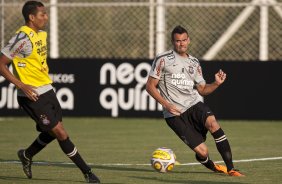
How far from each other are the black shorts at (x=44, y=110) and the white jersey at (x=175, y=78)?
1501mm

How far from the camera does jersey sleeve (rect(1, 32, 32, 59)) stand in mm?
10953

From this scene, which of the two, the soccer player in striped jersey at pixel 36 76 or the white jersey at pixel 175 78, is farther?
the white jersey at pixel 175 78

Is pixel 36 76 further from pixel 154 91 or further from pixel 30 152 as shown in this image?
pixel 154 91

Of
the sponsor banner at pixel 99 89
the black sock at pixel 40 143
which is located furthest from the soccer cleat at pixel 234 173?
the sponsor banner at pixel 99 89

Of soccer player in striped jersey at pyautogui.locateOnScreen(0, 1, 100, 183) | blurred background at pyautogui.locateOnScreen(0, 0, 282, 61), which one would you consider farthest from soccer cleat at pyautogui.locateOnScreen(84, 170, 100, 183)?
blurred background at pyautogui.locateOnScreen(0, 0, 282, 61)

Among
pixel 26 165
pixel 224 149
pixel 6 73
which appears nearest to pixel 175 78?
pixel 224 149

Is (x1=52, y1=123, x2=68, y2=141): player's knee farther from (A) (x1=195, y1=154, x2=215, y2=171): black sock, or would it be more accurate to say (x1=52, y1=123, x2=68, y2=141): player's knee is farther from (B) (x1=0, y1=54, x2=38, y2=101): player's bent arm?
(A) (x1=195, y1=154, x2=215, y2=171): black sock

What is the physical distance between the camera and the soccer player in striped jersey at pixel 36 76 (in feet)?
35.7

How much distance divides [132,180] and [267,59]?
9.99 metres

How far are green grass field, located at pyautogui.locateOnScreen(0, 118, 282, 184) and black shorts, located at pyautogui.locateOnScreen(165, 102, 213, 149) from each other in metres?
0.47

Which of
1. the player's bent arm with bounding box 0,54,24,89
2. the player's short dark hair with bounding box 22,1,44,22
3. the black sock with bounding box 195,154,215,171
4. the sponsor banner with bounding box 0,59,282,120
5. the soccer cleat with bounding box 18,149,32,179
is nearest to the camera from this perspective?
the player's bent arm with bounding box 0,54,24,89

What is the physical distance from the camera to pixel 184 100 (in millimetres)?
11922

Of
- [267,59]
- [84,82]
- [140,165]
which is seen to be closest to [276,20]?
[267,59]

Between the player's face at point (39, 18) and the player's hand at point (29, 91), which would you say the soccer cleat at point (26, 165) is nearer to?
the player's hand at point (29, 91)
